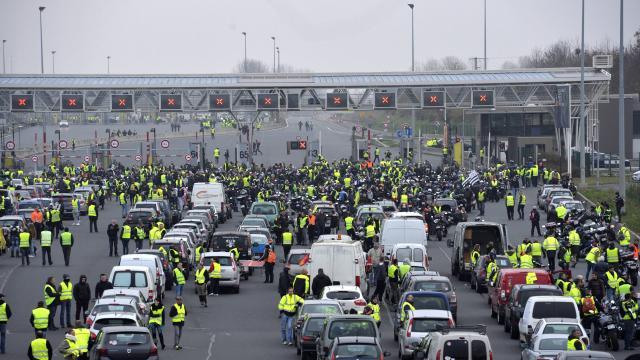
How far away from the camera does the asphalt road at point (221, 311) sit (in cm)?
3059

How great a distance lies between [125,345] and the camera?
977 inches

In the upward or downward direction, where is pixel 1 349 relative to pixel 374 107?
downward

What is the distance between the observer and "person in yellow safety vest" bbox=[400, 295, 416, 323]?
97.5ft

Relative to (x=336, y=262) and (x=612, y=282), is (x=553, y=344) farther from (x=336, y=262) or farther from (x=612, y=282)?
(x=336, y=262)

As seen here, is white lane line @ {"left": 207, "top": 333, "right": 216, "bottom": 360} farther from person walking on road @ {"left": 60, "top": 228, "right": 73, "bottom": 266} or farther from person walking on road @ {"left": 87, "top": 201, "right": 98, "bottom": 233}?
Result: person walking on road @ {"left": 87, "top": 201, "right": 98, "bottom": 233}

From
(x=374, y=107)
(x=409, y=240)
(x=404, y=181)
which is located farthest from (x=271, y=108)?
(x=409, y=240)

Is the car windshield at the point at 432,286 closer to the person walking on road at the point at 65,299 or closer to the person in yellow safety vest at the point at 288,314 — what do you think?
the person in yellow safety vest at the point at 288,314

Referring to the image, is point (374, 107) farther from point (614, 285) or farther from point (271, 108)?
point (614, 285)

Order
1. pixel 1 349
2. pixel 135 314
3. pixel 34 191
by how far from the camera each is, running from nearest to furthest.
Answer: pixel 135 314 < pixel 1 349 < pixel 34 191

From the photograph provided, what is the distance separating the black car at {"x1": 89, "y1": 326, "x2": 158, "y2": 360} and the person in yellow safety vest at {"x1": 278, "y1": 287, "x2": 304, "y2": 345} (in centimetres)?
619

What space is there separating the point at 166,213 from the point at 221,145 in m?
85.2

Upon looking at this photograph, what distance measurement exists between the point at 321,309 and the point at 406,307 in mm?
1727

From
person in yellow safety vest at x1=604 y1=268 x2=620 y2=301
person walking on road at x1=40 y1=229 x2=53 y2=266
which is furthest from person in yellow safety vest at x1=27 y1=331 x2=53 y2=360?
person walking on road at x1=40 y1=229 x2=53 y2=266

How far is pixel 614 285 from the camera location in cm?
3453
